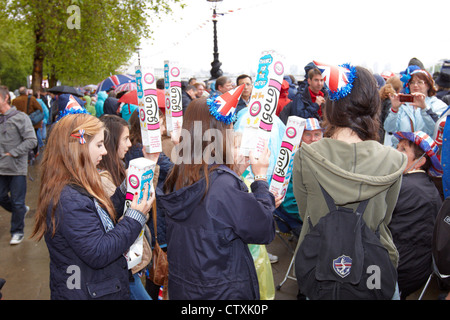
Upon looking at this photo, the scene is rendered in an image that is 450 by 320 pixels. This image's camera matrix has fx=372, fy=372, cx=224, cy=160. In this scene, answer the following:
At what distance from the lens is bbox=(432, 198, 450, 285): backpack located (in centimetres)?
217

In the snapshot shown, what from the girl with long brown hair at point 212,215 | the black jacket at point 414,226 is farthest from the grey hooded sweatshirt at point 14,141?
the black jacket at point 414,226

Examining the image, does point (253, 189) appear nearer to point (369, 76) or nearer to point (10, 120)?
point (369, 76)

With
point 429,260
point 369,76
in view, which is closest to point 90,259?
point 369,76

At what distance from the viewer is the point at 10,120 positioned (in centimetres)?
498

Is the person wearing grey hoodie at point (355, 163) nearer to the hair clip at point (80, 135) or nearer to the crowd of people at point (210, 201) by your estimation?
the crowd of people at point (210, 201)

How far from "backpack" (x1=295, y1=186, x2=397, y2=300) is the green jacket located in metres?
0.06

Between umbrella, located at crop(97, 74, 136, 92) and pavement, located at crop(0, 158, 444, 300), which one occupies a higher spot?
umbrella, located at crop(97, 74, 136, 92)

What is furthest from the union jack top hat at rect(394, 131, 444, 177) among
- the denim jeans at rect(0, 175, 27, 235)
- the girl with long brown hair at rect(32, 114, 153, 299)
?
the denim jeans at rect(0, 175, 27, 235)

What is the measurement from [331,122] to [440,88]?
451cm

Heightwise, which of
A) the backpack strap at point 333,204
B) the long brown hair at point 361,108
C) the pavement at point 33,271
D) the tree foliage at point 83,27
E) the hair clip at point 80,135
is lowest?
the pavement at point 33,271

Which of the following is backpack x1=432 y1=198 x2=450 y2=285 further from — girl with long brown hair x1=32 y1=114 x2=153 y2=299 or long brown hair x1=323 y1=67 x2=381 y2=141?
girl with long brown hair x1=32 y1=114 x2=153 y2=299

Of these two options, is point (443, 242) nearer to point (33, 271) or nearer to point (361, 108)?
point (361, 108)

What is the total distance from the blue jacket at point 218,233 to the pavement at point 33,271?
Result: 6.70 ft

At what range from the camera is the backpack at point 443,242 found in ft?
7.12
